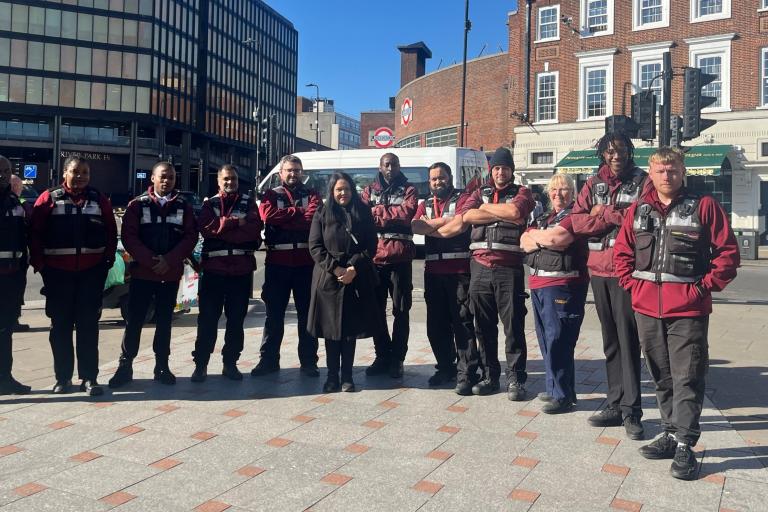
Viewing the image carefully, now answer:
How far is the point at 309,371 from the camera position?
655 cm

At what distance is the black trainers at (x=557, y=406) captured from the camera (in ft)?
17.5

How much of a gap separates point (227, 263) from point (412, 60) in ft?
149

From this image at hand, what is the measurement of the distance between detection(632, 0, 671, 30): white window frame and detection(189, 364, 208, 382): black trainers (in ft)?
86.0

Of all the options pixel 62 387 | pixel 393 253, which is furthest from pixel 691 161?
pixel 62 387

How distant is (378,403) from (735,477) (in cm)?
264

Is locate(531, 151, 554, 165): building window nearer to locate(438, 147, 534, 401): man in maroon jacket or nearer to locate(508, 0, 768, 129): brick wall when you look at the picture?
locate(508, 0, 768, 129): brick wall

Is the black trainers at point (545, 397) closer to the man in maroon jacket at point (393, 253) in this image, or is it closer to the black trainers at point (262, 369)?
the man in maroon jacket at point (393, 253)

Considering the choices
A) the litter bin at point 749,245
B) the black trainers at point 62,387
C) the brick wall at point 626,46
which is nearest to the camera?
the black trainers at point 62,387

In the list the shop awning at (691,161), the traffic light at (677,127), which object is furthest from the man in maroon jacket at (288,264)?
the shop awning at (691,161)

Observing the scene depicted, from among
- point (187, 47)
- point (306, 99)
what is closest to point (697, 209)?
point (187, 47)

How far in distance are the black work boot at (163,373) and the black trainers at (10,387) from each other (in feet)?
3.48

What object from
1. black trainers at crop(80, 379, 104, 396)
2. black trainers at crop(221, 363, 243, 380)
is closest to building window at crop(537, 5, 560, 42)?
black trainers at crop(221, 363, 243, 380)

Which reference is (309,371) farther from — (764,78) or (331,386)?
(764,78)

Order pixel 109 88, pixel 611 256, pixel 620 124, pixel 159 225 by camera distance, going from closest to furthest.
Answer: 1. pixel 611 256
2. pixel 159 225
3. pixel 620 124
4. pixel 109 88
